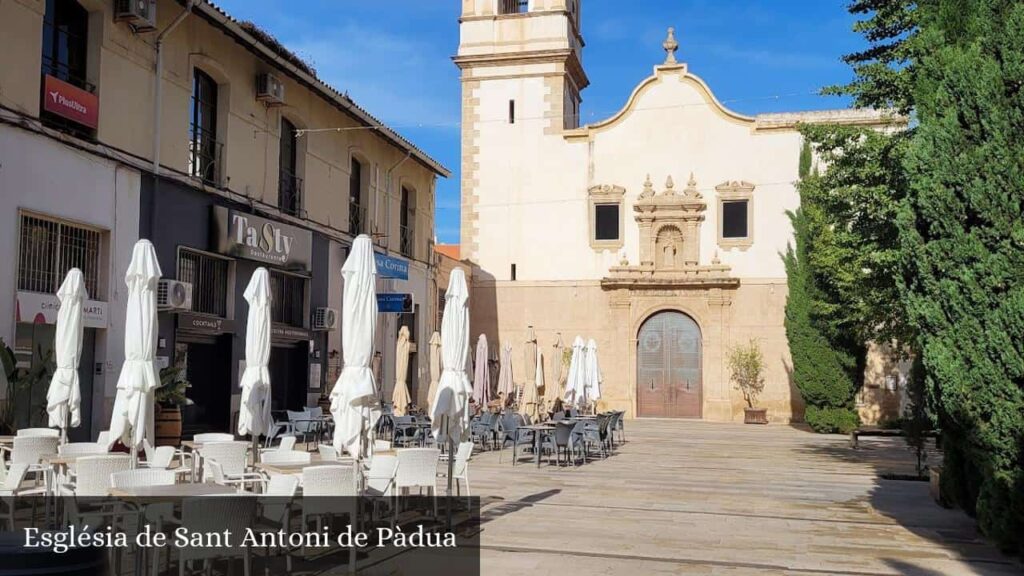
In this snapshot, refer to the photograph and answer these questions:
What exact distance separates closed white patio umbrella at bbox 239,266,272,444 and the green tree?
686cm

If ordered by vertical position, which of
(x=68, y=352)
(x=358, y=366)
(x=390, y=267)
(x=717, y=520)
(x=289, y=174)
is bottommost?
(x=717, y=520)

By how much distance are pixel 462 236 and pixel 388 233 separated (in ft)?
20.8

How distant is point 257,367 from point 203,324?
20.5 feet

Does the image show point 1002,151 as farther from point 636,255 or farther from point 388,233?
point 636,255

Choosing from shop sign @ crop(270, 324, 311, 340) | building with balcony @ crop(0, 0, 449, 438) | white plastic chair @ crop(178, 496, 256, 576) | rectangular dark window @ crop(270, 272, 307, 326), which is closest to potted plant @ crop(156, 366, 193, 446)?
building with balcony @ crop(0, 0, 449, 438)

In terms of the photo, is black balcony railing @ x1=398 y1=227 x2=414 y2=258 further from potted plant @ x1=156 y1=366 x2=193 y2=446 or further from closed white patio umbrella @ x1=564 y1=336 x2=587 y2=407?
potted plant @ x1=156 y1=366 x2=193 y2=446

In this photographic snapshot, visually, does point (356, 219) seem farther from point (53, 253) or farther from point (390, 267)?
point (53, 253)

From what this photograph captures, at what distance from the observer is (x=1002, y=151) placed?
26.5 ft

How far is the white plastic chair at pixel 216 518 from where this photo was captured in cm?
581

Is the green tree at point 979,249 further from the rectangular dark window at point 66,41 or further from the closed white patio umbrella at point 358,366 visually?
the rectangular dark window at point 66,41

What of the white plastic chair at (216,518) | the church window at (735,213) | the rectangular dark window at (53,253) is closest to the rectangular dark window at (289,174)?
the rectangular dark window at (53,253)

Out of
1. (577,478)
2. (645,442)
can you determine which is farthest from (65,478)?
(645,442)

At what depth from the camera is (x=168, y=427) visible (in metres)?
14.1

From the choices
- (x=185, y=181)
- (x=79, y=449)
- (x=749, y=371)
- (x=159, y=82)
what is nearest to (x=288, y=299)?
(x=185, y=181)
